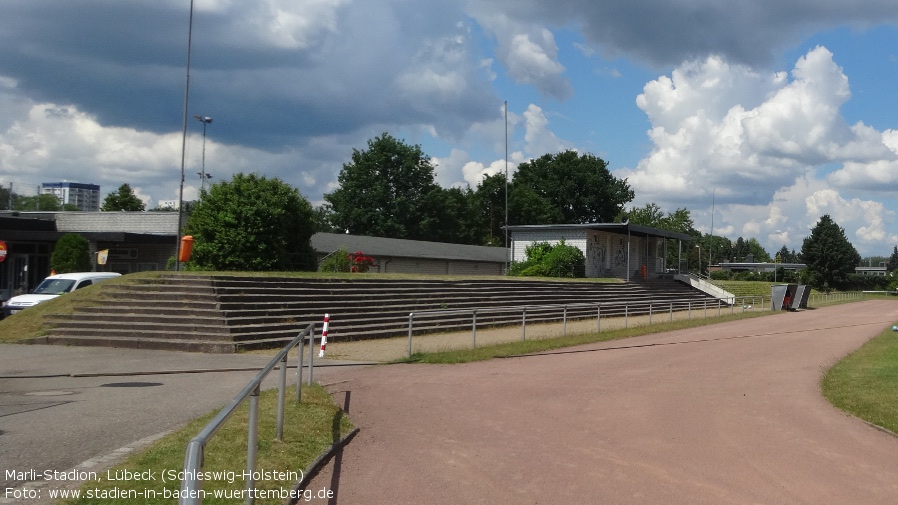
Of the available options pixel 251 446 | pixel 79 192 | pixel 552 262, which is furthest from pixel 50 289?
pixel 79 192

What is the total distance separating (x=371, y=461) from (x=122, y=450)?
2.31 meters

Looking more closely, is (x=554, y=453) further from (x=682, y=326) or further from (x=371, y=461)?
(x=682, y=326)

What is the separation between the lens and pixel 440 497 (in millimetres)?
6293

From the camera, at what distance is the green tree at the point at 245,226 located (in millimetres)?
30953

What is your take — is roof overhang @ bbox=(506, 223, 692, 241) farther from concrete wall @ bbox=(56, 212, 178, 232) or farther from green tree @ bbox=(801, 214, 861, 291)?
green tree @ bbox=(801, 214, 861, 291)

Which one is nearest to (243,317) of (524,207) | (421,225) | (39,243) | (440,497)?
(440,497)

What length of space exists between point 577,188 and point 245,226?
60.4 m

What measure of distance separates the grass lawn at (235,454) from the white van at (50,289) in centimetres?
1616

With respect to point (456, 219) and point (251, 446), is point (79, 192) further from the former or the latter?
point (251, 446)

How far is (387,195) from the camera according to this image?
72438 mm

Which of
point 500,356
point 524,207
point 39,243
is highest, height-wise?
point 524,207

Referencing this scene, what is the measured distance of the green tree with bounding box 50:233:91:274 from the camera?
101 feet

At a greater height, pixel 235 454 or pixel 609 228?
pixel 609 228

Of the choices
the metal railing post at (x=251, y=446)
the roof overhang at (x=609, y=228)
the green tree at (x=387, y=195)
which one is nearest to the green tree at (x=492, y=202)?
the green tree at (x=387, y=195)
